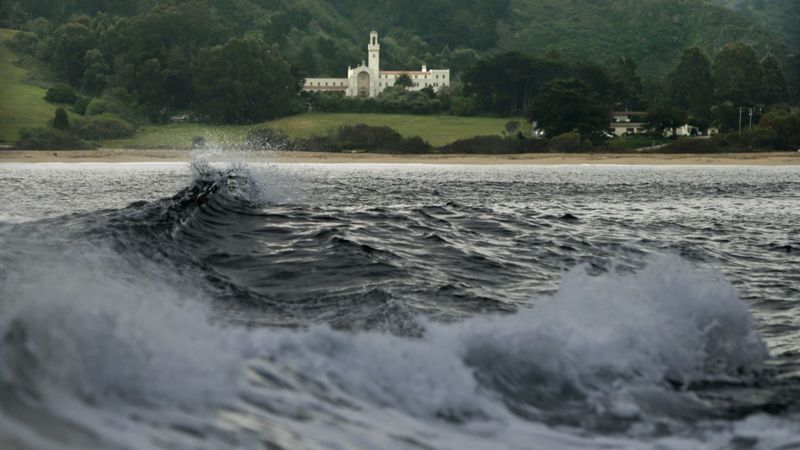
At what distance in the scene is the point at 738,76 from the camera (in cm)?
14700

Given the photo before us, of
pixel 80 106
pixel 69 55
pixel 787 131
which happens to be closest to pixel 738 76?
pixel 787 131

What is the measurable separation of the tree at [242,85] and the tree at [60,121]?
24929mm

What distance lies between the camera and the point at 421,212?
25875 mm

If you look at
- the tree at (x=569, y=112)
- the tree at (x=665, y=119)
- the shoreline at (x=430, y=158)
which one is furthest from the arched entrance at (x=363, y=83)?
the shoreline at (x=430, y=158)

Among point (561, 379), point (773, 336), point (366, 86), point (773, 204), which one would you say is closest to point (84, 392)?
point (561, 379)

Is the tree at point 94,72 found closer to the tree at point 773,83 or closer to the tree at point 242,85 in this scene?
the tree at point 242,85

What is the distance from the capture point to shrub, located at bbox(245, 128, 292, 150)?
116m

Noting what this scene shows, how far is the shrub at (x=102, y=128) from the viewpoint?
115 metres

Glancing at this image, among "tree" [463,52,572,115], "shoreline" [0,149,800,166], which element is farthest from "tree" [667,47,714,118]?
"shoreline" [0,149,800,166]

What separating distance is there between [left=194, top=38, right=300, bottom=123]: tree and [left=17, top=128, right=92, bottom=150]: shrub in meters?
28.0

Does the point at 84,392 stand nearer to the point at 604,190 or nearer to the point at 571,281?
the point at 571,281

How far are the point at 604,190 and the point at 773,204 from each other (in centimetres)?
1053

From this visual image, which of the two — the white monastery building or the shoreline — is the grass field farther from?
the white monastery building

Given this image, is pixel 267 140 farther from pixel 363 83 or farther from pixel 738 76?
pixel 738 76
